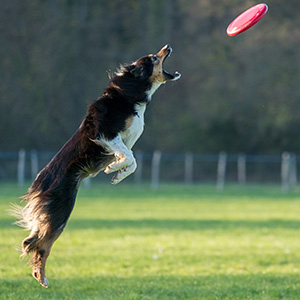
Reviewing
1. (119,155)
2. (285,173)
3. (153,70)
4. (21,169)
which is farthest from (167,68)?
(119,155)

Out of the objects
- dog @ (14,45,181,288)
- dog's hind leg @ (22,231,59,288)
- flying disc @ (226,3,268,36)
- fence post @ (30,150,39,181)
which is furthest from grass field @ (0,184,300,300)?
fence post @ (30,150,39,181)

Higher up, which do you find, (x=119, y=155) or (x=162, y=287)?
(x=119, y=155)

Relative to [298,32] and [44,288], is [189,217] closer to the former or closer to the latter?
[44,288]

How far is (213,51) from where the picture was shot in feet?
122

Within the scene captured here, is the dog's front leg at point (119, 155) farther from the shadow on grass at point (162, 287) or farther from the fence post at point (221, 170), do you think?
the fence post at point (221, 170)

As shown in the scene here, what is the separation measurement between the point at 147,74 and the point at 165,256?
3644 millimetres

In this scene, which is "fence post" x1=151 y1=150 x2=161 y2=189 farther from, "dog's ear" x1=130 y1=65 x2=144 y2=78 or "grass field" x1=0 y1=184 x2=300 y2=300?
"dog's ear" x1=130 y1=65 x2=144 y2=78

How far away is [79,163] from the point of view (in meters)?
6.64

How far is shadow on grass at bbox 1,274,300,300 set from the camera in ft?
22.4

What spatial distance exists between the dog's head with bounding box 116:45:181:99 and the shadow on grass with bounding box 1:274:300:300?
2.27 metres

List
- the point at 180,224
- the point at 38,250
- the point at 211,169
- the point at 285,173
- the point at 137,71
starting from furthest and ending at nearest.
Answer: the point at 211,169, the point at 285,173, the point at 180,224, the point at 137,71, the point at 38,250

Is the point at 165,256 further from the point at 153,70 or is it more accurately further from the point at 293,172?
the point at 293,172

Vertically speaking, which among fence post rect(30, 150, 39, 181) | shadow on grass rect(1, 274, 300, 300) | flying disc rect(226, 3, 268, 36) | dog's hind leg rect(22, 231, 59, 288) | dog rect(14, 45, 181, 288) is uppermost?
flying disc rect(226, 3, 268, 36)

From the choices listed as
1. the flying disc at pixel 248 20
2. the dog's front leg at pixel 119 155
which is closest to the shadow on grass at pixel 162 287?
the dog's front leg at pixel 119 155
